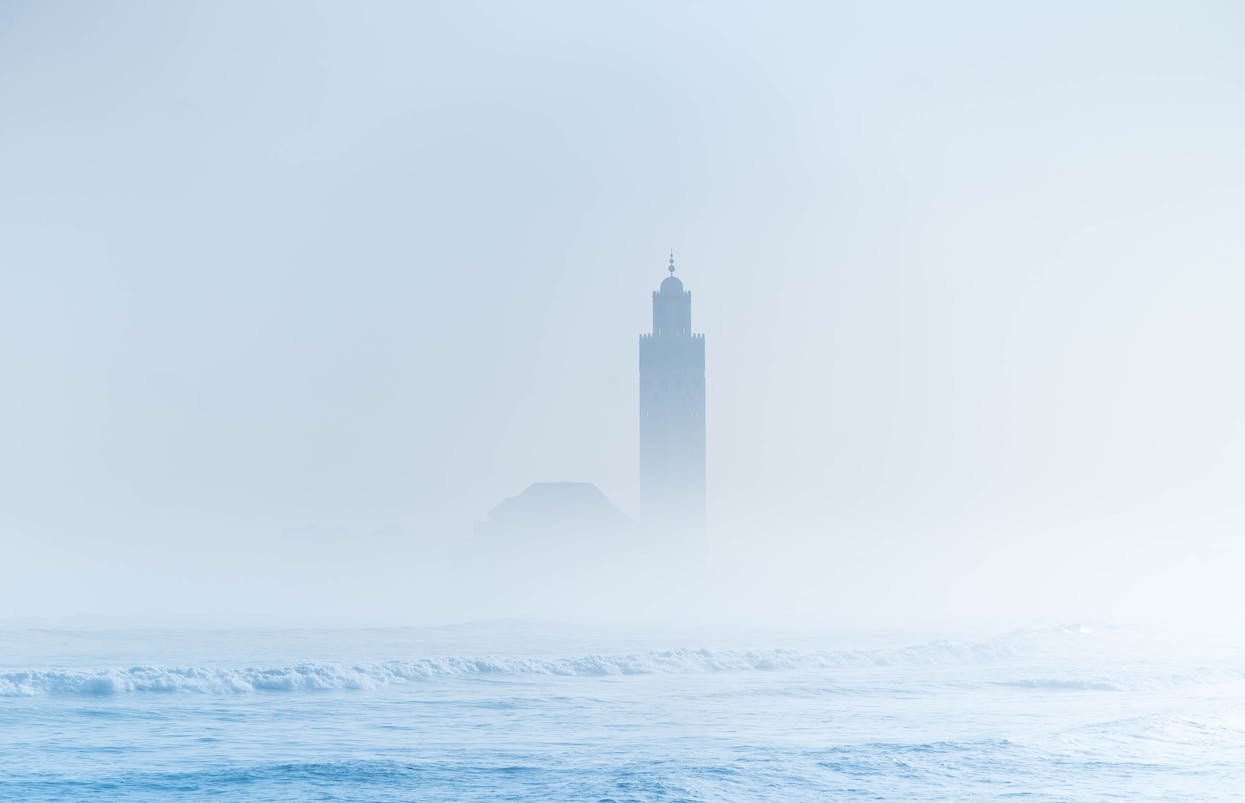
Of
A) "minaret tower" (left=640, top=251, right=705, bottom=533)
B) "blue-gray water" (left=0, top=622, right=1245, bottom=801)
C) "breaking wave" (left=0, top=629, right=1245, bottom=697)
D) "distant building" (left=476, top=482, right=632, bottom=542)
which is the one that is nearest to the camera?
"blue-gray water" (left=0, top=622, right=1245, bottom=801)

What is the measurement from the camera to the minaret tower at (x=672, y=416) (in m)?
94.9

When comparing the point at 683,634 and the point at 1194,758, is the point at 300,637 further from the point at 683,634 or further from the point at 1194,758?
the point at 1194,758

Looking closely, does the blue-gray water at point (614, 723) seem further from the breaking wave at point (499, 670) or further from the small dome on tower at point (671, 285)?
the small dome on tower at point (671, 285)

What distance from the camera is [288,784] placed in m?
23.5

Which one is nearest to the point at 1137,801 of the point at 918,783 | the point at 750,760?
the point at 918,783

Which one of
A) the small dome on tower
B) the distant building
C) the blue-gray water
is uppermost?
the small dome on tower

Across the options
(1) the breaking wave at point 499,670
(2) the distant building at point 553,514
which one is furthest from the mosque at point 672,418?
(1) the breaking wave at point 499,670

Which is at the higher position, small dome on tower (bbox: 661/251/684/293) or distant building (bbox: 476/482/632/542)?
small dome on tower (bbox: 661/251/684/293)

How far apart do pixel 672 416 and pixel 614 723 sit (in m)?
64.6

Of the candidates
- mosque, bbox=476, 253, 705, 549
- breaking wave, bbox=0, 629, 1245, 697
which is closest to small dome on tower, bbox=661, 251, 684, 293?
mosque, bbox=476, 253, 705, 549

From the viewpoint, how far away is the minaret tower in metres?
94.9

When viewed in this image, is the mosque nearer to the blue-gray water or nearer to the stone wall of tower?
the stone wall of tower

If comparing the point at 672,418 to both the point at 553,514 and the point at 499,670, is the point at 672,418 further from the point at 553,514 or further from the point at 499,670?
the point at 499,670

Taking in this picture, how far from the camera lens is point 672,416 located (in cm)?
9494
